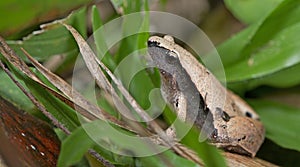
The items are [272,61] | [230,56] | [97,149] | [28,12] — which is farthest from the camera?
[230,56]

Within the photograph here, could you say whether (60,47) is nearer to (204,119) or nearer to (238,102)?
(204,119)

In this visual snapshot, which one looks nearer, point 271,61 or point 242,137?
point 242,137

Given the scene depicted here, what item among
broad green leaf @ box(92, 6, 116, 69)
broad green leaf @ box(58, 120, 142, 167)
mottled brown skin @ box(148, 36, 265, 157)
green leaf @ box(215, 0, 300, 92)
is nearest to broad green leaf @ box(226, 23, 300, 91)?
green leaf @ box(215, 0, 300, 92)

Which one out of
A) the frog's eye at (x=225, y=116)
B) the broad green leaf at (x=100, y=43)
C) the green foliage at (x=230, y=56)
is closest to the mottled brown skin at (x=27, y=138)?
the green foliage at (x=230, y=56)

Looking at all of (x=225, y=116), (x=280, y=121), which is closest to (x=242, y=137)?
(x=225, y=116)

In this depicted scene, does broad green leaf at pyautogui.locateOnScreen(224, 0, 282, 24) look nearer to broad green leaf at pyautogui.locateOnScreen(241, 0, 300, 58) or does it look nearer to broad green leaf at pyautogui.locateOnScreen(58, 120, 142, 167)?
broad green leaf at pyautogui.locateOnScreen(241, 0, 300, 58)

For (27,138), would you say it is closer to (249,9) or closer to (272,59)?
(272,59)
